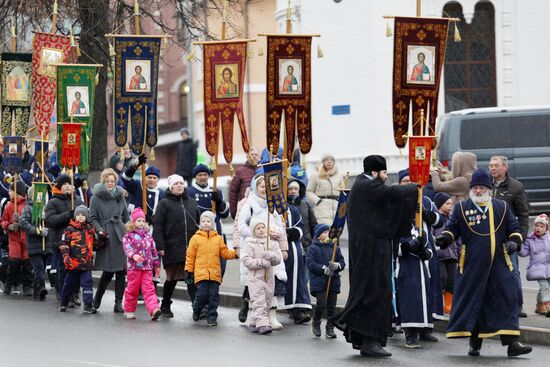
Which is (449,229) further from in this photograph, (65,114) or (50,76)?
(50,76)

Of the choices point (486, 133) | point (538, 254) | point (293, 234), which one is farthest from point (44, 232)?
point (486, 133)

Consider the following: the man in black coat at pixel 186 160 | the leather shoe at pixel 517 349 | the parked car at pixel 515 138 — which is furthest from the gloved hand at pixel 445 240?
the man in black coat at pixel 186 160

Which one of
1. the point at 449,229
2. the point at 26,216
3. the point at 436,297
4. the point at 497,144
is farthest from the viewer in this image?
the point at 497,144

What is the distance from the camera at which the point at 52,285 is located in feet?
64.6

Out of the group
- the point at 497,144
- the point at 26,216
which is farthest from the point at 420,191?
the point at 497,144

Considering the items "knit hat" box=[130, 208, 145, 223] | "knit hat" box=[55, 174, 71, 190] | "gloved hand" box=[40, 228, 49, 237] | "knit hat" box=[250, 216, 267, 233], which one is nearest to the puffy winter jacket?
"knit hat" box=[250, 216, 267, 233]

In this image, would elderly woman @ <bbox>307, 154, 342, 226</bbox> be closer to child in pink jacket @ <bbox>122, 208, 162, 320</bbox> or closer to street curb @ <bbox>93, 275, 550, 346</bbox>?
street curb @ <bbox>93, 275, 550, 346</bbox>

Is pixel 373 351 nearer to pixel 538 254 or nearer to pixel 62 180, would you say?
pixel 538 254

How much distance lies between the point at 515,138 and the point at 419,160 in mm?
11010

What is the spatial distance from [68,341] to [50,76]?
6.93 metres

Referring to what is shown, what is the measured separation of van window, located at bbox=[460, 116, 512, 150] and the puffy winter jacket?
9588mm

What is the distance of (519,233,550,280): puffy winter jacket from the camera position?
632 inches

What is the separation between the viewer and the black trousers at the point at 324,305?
51.5 feet

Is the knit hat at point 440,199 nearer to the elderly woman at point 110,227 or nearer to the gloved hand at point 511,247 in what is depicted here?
the gloved hand at point 511,247
